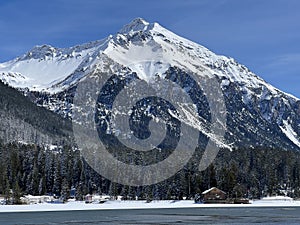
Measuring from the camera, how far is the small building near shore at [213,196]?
6300 inches

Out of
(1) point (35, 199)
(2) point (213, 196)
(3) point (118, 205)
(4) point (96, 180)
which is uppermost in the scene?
(4) point (96, 180)

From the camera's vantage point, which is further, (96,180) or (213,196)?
(96,180)

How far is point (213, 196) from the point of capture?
162m

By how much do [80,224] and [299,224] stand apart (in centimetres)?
3051

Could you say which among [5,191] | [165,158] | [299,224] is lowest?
[299,224]

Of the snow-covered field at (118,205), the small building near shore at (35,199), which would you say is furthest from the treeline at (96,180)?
the snow-covered field at (118,205)

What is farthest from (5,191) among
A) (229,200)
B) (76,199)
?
(229,200)

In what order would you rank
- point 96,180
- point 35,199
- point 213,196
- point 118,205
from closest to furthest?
point 118,205 < point 35,199 < point 213,196 < point 96,180

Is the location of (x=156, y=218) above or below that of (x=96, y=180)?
below

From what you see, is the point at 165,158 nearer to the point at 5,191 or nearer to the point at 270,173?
the point at 270,173

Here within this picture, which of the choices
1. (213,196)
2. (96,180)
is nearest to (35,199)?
(96,180)

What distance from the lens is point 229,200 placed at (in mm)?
163000

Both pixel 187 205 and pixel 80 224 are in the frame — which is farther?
pixel 187 205

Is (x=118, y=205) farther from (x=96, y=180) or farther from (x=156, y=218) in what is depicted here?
(x=156, y=218)
